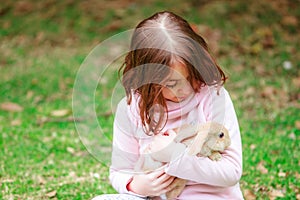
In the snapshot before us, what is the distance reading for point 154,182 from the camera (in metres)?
2.37

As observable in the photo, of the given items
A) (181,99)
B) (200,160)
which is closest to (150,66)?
(181,99)

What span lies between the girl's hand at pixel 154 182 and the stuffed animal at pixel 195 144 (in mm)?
35

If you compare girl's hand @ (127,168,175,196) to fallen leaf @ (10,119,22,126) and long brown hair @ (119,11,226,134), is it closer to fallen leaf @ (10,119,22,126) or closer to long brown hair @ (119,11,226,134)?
long brown hair @ (119,11,226,134)

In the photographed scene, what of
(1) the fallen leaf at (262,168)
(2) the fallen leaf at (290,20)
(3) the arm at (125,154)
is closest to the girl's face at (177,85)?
(3) the arm at (125,154)

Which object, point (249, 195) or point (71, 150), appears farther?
point (71, 150)

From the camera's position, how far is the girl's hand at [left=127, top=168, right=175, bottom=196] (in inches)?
93.2

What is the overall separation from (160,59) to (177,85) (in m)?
0.13

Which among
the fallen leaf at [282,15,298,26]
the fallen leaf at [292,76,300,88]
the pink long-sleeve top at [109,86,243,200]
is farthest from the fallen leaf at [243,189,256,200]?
the fallen leaf at [282,15,298,26]

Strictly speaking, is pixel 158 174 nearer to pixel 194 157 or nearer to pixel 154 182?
pixel 154 182

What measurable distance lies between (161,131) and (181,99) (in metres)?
0.15

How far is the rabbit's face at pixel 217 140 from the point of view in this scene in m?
2.28

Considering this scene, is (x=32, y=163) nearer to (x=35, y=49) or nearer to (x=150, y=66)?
(x=150, y=66)

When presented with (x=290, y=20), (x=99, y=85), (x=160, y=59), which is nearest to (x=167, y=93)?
(x=160, y=59)

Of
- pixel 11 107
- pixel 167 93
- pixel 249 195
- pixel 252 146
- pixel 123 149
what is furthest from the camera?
pixel 11 107
